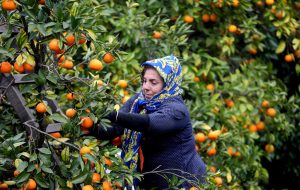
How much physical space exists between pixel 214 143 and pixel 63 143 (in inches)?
63.3

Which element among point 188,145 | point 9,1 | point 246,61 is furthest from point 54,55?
point 246,61

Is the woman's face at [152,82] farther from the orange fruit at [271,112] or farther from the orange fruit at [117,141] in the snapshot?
the orange fruit at [271,112]

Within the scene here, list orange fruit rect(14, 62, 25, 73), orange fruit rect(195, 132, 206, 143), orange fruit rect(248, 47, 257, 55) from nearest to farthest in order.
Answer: orange fruit rect(14, 62, 25, 73)
orange fruit rect(195, 132, 206, 143)
orange fruit rect(248, 47, 257, 55)

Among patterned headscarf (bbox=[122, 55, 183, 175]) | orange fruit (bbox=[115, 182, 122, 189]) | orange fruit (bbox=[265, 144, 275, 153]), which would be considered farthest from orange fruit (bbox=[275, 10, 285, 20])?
orange fruit (bbox=[115, 182, 122, 189])

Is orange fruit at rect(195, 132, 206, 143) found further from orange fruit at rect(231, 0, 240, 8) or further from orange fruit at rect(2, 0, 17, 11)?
orange fruit at rect(2, 0, 17, 11)

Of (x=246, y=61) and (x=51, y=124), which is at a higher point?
(x=51, y=124)

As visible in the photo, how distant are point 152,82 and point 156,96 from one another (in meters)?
0.08

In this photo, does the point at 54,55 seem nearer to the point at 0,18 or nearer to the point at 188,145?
the point at 0,18

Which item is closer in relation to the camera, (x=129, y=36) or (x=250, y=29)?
(x=129, y=36)

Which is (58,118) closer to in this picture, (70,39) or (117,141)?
(70,39)

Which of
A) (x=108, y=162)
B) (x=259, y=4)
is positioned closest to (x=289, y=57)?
(x=259, y=4)

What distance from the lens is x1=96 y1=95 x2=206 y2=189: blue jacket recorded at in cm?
338

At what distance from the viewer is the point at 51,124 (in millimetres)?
3129

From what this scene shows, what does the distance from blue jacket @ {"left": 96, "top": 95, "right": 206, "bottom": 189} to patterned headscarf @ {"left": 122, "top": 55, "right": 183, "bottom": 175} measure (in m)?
0.04
